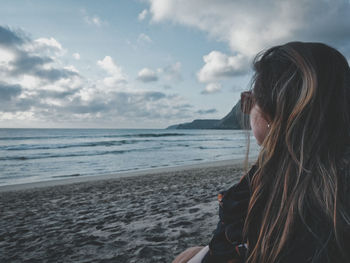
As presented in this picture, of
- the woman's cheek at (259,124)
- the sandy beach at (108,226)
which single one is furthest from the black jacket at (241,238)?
the sandy beach at (108,226)

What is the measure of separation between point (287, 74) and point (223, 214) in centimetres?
72

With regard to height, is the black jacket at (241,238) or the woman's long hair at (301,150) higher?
the woman's long hair at (301,150)

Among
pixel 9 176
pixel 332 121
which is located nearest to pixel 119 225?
pixel 332 121

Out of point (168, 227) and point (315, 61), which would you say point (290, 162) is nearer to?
point (315, 61)

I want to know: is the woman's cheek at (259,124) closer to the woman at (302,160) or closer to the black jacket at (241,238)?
the woman at (302,160)

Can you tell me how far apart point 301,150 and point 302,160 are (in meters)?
0.04

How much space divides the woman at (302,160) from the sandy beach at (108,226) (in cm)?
201

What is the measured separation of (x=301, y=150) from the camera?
0.85m

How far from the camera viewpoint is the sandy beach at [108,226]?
277cm

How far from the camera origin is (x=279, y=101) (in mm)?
887

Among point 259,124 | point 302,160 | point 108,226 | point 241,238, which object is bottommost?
point 108,226

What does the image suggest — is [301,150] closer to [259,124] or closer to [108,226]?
[259,124]

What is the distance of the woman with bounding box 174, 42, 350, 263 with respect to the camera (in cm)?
76

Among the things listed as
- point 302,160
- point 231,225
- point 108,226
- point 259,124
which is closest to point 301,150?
point 302,160
